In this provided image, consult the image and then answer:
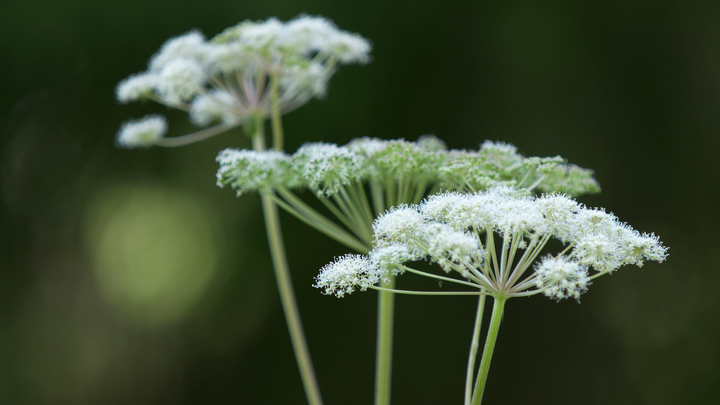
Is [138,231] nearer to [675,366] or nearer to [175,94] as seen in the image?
[175,94]

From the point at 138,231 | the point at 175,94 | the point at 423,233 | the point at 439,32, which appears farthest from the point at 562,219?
the point at 138,231

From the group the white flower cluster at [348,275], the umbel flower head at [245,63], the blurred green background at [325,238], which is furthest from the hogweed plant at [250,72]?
the blurred green background at [325,238]

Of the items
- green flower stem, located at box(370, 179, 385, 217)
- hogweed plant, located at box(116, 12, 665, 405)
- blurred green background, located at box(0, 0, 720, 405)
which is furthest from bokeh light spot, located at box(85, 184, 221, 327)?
green flower stem, located at box(370, 179, 385, 217)

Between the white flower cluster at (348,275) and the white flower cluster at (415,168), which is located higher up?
the white flower cluster at (415,168)

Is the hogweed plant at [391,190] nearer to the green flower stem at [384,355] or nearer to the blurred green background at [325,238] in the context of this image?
the green flower stem at [384,355]

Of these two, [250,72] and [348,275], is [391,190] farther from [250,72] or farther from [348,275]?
[250,72]

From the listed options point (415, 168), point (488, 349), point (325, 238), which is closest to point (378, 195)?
point (415, 168)
